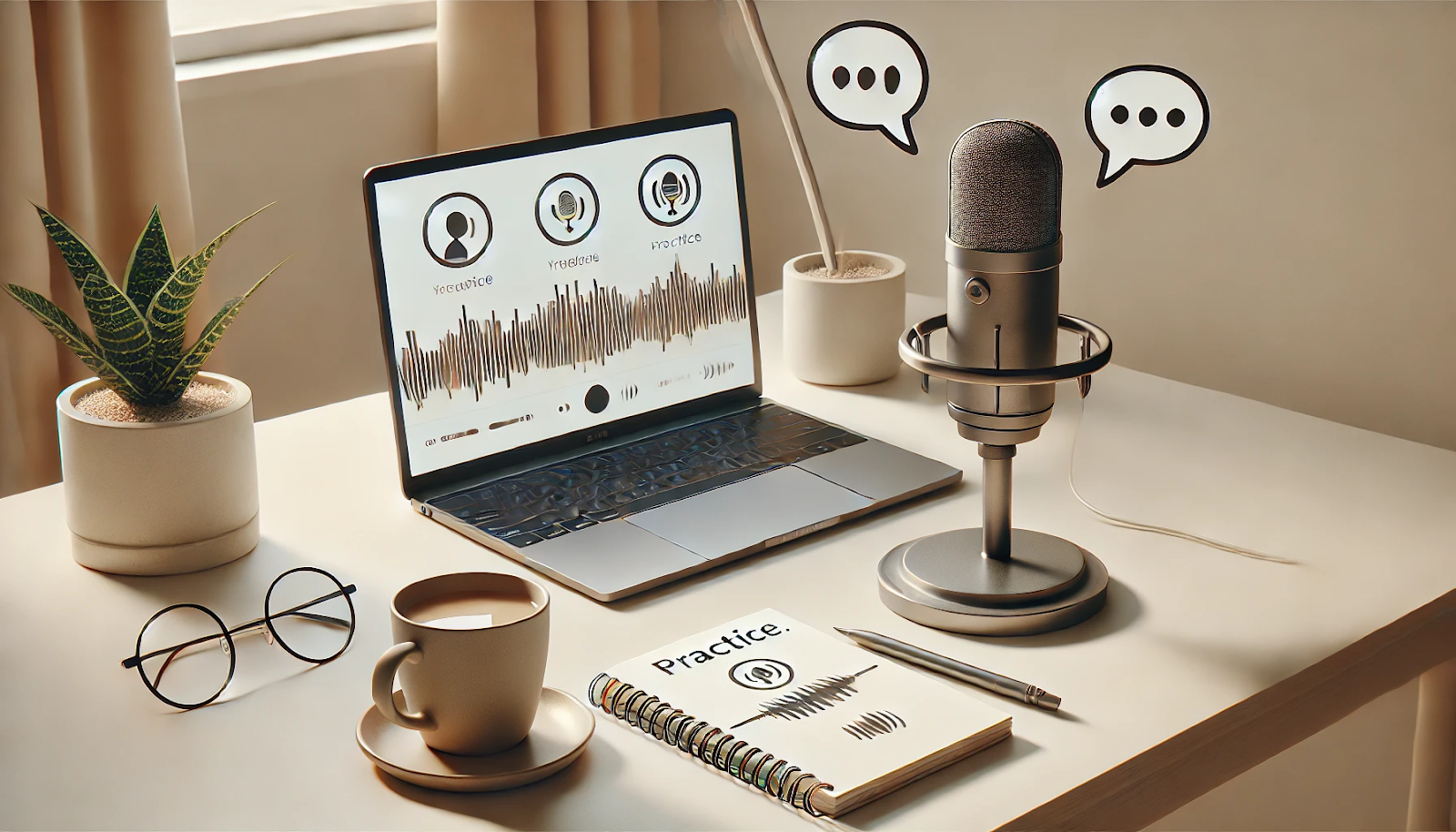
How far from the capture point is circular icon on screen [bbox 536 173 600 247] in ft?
3.65

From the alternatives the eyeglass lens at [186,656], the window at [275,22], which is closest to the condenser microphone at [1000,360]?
the eyeglass lens at [186,656]

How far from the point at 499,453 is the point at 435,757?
407 mm

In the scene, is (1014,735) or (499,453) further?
(499,453)

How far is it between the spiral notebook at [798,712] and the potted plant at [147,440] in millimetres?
338

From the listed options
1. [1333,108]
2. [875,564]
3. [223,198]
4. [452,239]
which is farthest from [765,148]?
[875,564]

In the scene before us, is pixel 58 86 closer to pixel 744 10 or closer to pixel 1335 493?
pixel 744 10

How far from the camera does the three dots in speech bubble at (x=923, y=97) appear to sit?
39.3 inches

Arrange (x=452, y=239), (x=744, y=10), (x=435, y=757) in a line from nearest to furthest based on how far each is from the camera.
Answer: (x=435, y=757) < (x=452, y=239) < (x=744, y=10)

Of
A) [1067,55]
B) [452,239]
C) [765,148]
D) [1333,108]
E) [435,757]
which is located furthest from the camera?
[765,148]

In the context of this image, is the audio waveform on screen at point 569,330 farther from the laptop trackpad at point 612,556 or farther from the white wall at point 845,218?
the white wall at point 845,218

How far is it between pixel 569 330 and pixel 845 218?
97 centimetres

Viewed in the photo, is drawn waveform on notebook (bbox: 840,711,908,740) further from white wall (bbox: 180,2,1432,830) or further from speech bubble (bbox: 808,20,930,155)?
white wall (bbox: 180,2,1432,830)

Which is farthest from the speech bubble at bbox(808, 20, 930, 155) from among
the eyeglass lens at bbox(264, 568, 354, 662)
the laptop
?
the eyeglass lens at bbox(264, 568, 354, 662)

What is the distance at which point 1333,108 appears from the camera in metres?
1.42
